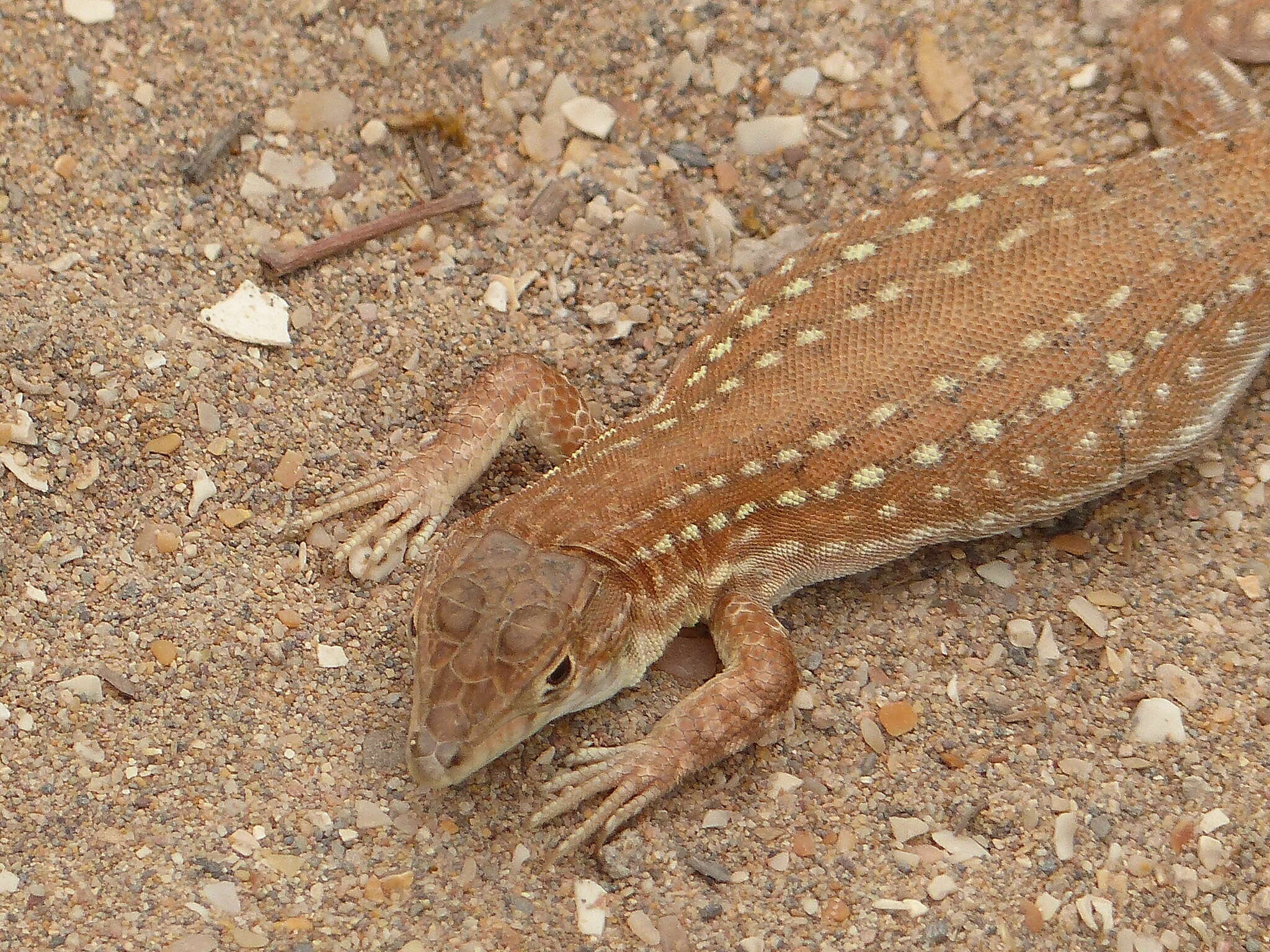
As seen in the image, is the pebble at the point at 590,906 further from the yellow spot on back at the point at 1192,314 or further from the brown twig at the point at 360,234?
the yellow spot on back at the point at 1192,314

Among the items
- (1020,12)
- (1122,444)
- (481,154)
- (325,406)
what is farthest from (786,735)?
(1020,12)

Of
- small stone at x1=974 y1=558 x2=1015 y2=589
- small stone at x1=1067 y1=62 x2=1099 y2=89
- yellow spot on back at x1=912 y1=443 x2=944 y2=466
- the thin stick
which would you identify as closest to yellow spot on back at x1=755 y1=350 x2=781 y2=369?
yellow spot on back at x1=912 y1=443 x2=944 y2=466

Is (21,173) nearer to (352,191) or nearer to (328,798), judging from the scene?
(352,191)

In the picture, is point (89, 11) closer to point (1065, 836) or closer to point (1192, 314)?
point (1192, 314)

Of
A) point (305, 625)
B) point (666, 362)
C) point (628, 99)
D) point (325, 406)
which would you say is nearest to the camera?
point (305, 625)

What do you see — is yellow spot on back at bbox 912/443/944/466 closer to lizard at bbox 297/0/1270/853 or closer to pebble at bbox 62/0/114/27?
lizard at bbox 297/0/1270/853
